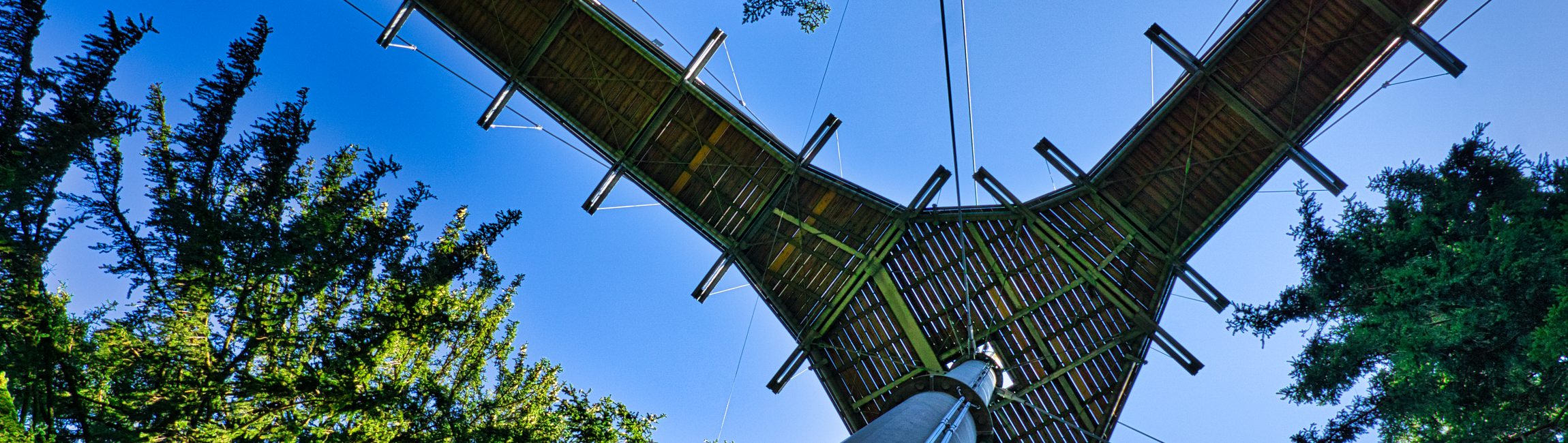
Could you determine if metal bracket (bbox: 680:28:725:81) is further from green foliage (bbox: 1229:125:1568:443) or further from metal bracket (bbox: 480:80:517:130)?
green foliage (bbox: 1229:125:1568:443)

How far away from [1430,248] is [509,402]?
1150 centimetres

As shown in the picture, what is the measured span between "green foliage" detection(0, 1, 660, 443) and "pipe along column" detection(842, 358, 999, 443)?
13.7 ft

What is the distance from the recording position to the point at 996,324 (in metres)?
12.8

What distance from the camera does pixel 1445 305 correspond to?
8133mm

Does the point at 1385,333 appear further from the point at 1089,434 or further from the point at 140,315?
the point at 140,315

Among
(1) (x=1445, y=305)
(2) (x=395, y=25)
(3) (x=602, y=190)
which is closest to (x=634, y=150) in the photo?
(3) (x=602, y=190)

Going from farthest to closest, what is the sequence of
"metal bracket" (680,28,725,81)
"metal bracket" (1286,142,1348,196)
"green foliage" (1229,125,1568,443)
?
"metal bracket" (680,28,725,81) → "metal bracket" (1286,142,1348,196) → "green foliage" (1229,125,1568,443)

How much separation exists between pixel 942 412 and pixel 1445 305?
21.5 feet

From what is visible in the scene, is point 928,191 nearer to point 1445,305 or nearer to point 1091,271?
point 1091,271

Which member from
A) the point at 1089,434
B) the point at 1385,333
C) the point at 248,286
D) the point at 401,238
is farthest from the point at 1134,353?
the point at 248,286

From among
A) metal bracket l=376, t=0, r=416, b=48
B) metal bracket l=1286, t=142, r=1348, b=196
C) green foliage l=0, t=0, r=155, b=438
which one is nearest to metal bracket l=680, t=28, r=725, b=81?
metal bracket l=376, t=0, r=416, b=48

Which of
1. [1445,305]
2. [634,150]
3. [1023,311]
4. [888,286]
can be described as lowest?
[1445,305]

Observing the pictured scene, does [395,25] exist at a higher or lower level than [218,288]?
higher

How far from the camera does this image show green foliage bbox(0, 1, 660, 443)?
16.7 feet
